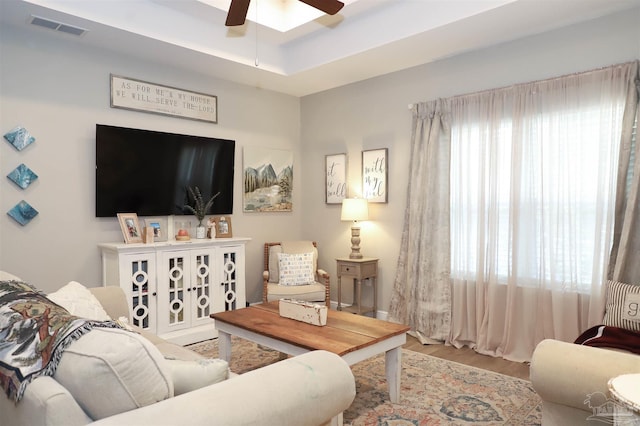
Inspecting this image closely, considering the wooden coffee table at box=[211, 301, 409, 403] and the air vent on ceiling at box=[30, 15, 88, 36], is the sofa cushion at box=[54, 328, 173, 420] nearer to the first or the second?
the wooden coffee table at box=[211, 301, 409, 403]

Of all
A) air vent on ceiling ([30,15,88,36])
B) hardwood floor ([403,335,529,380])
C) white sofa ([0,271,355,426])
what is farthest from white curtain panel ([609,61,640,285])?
air vent on ceiling ([30,15,88,36])

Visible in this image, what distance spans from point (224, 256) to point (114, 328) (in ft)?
9.82

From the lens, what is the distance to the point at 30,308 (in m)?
1.50

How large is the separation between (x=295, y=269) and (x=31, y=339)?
332 centimetres

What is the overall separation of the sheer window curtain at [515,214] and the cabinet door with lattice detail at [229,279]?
1.61m

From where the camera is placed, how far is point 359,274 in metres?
4.53

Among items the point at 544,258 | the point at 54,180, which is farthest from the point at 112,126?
the point at 544,258

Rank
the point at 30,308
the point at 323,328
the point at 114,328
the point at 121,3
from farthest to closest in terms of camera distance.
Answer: the point at 121,3, the point at 323,328, the point at 30,308, the point at 114,328

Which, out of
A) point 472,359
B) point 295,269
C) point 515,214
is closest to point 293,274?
point 295,269

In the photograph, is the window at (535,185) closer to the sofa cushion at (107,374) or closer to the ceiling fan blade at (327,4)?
the ceiling fan blade at (327,4)

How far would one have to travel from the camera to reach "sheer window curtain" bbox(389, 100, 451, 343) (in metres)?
4.12

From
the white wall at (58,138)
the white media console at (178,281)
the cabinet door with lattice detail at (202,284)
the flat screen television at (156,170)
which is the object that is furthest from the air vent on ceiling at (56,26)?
the cabinet door with lattice detail at (202,284)

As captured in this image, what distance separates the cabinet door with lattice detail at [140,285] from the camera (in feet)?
12.0

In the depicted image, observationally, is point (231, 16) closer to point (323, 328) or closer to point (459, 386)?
point (323, 328)
